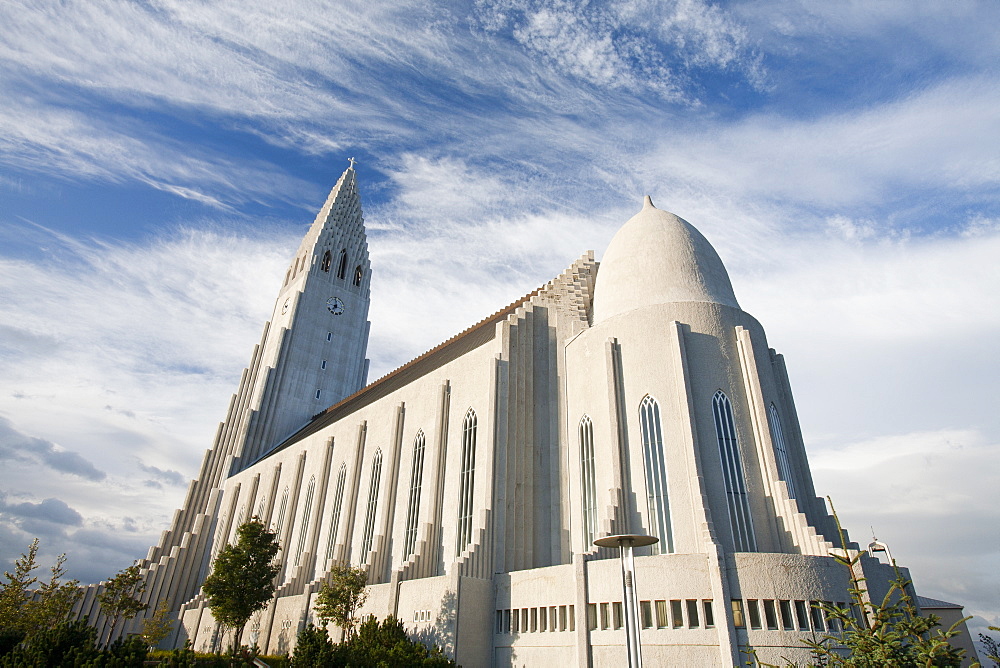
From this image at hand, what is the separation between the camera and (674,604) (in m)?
16.9

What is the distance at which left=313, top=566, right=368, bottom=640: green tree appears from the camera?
2292cm

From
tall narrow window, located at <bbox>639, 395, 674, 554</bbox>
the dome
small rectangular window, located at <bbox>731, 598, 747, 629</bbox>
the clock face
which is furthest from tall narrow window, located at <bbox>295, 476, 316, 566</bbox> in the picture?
the clock face

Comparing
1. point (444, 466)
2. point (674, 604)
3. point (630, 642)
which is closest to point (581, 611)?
point (674, 604)

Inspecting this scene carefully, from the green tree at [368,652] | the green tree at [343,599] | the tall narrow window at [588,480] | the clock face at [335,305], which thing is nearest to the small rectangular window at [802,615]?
the tall narrow window at [588,480]

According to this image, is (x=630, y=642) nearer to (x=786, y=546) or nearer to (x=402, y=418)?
(x=786, y=546)

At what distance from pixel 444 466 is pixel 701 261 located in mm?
15150

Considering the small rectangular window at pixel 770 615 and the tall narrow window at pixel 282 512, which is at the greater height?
the tall narrow window at pixel 282 512

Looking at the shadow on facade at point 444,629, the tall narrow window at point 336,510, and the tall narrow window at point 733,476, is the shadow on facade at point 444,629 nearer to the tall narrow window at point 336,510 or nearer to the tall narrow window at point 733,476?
the tall narrow window at point 733,476

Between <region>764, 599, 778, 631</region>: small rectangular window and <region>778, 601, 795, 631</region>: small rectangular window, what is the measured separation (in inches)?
7.0

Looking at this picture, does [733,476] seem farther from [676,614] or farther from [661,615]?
[661,615]

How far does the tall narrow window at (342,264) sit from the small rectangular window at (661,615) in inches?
2132

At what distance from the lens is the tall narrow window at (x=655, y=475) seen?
21.1 m

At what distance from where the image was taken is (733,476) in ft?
71.5

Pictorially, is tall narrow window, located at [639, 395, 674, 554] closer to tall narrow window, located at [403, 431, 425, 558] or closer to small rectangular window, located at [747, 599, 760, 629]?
small rectangular window, located at [747, 599, 760, 629]
